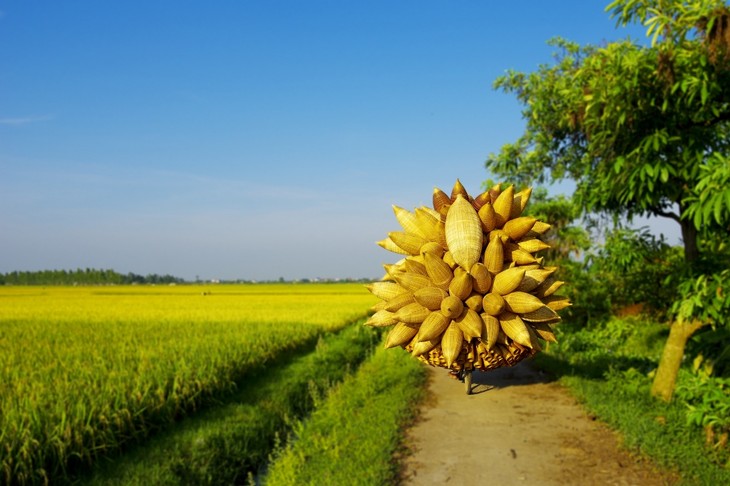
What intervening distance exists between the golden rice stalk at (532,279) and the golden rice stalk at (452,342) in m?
0.09

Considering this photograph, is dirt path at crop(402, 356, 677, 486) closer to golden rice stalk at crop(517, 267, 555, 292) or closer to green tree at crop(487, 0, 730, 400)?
green tree at crop(487, 0, 730, 400)

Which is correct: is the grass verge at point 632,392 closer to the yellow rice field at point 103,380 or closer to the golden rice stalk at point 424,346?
the yellow rice field at point 103,380

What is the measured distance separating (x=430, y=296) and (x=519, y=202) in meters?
0.18

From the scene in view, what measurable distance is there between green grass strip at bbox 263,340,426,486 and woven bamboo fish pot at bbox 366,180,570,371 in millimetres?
7326

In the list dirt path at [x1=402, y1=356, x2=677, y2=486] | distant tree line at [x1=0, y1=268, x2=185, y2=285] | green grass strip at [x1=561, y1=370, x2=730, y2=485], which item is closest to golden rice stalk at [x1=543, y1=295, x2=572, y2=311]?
dirt path at [x1=402, y1=356, x2=677, y2=486]

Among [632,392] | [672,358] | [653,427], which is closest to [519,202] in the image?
[653,427]

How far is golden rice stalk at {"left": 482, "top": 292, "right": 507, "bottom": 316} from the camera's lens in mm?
665

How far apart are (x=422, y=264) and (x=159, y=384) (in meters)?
11.5

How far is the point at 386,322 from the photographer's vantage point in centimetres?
68

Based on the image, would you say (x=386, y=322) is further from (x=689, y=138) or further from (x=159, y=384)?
(x=159, y=384)

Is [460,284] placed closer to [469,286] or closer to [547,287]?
[469,286]

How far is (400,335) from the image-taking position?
675 mm

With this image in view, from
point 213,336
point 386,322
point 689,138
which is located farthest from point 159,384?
point 386,322

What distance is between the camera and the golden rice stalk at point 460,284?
661mm
